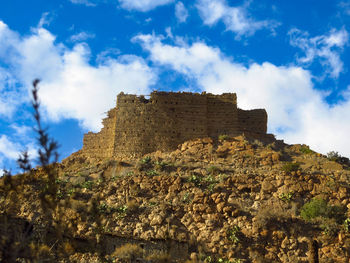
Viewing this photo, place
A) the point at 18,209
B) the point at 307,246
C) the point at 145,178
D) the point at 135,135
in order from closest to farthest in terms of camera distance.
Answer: the point at 307,246, the point at 18,209, the point at 145,178, the point at 135,135

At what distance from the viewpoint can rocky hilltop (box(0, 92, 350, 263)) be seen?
1759 cm

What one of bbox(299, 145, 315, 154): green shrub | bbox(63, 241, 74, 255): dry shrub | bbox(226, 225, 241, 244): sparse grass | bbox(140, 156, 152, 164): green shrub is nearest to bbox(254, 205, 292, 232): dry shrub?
bbox(226, 225, 241, 244): sparse grass

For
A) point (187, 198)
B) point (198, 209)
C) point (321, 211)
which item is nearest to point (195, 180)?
point (187, 198)

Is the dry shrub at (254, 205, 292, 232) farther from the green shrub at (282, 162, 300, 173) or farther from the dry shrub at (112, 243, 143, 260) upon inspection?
the dry shrub at (112, 243, 143, 260)

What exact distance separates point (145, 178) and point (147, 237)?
12.9 ft

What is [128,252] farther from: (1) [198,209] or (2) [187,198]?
(2) [187,198]

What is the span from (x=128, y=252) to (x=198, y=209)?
3.71 m

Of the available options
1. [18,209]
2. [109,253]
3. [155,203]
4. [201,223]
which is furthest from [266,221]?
[18,209]

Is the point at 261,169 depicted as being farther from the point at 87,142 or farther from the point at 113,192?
the point at 87,142

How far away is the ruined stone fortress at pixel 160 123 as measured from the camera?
24.4 m

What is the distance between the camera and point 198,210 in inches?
752

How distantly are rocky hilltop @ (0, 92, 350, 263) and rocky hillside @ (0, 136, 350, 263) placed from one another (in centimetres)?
4

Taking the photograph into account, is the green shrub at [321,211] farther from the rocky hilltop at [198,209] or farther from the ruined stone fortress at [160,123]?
the ruined stone fortress at [160,123]

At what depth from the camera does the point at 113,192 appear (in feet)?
67.8
